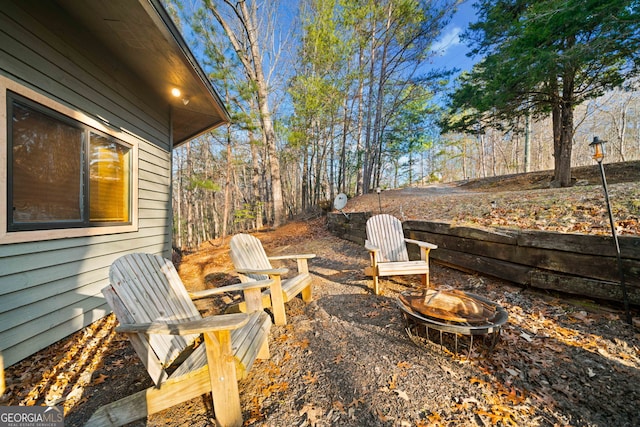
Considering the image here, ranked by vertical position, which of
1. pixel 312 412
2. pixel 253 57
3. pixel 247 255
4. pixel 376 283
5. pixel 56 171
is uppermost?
pixel 253 57

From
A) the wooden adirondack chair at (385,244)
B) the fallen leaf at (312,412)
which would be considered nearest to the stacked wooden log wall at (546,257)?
the wooden adirondack chair at (385,244)

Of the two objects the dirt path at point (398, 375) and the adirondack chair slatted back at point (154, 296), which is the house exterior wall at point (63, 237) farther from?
the adirondack chair slatted back at point (154, 296)

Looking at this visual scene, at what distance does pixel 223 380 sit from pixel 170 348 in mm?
592

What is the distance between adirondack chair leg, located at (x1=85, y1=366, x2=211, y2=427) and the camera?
4.00 ft

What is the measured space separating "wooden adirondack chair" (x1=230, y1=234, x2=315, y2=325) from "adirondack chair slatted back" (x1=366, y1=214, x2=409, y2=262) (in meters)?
1.16

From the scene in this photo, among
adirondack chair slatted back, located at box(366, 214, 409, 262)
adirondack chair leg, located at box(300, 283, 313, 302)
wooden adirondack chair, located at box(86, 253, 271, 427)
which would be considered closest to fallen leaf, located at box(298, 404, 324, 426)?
wooden adirondack chair, located at box(86, 253, 271, 427)

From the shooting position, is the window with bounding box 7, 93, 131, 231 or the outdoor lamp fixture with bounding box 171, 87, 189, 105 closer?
the window with bounding box 7, 93, 131, 231

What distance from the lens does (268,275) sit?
2363 millimetres

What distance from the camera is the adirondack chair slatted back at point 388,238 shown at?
135 inches

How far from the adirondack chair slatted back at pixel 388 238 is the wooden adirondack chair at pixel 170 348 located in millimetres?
2178

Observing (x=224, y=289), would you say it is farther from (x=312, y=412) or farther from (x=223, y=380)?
(x=312, y=412)

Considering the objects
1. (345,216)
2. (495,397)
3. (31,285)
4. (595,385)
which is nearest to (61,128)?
(31,285)

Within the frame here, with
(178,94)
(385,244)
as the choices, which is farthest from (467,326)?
(178,94)

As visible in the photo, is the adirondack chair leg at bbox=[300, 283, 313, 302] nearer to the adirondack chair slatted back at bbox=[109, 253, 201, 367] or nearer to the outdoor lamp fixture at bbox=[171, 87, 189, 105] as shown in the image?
the adirondack chair slatted back at bbox=[109, 253, 201, 367]
